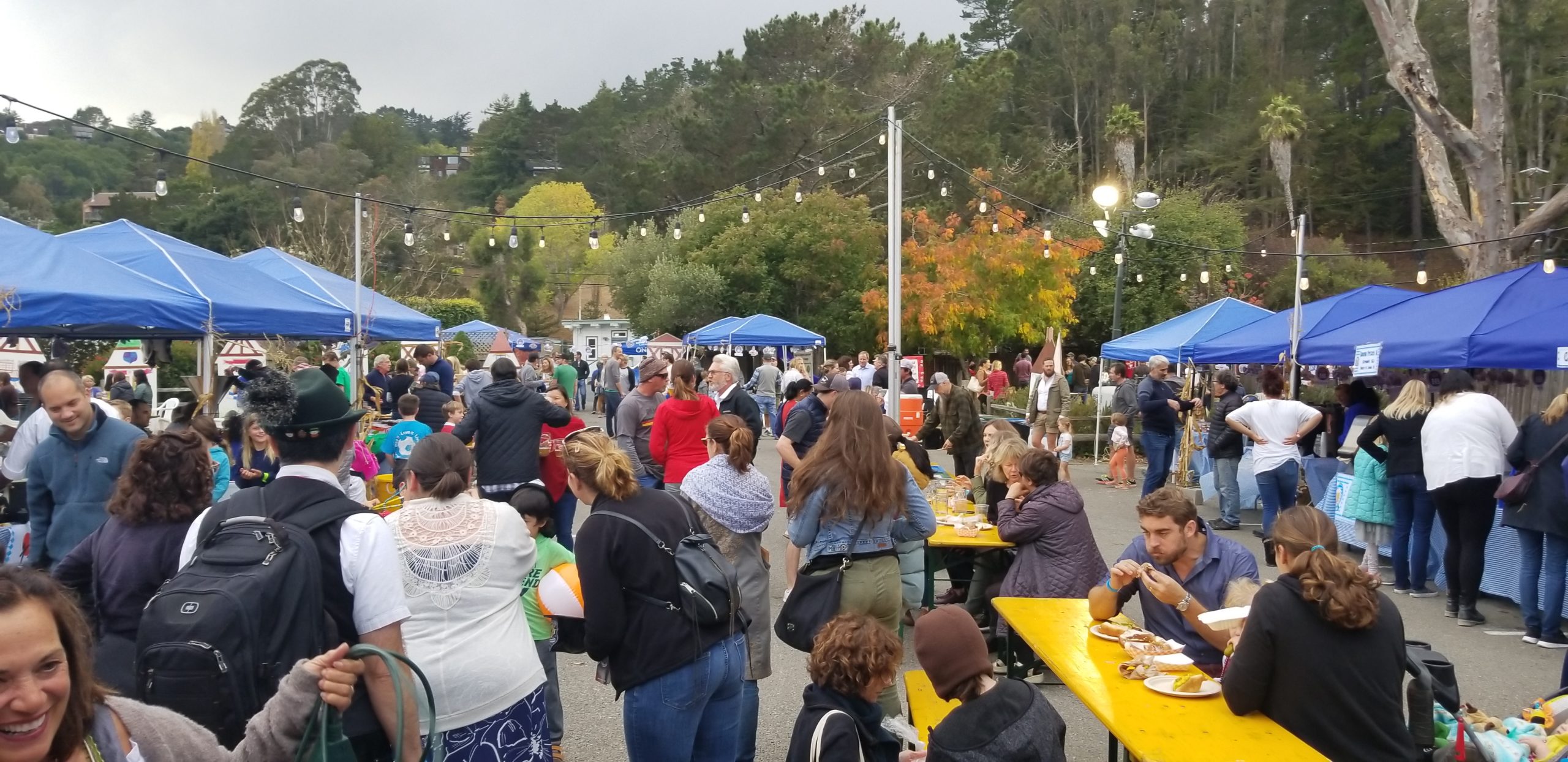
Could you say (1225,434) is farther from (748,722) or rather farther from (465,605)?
(465,605)

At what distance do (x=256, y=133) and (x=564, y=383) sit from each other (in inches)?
3254

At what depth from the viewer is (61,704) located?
161 centimetres

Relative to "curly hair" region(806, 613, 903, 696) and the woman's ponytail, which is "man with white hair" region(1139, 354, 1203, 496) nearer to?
the woman's ponytail

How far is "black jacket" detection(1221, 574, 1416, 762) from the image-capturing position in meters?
3.27

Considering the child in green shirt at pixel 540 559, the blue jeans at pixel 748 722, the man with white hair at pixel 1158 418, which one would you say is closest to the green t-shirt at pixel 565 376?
the man with white hair at pixel 1158 418

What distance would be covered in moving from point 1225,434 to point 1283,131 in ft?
125

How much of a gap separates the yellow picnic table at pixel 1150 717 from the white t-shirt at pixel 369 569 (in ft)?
6.87

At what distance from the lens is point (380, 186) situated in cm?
6241

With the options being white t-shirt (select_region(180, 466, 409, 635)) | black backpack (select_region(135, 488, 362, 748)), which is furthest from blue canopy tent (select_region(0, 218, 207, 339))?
black backpack (select_region(135, 488, 362, 748))

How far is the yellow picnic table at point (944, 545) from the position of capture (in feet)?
21.8

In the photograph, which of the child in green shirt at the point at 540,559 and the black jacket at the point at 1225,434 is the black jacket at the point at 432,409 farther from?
the black jacket at the point at 1225,434

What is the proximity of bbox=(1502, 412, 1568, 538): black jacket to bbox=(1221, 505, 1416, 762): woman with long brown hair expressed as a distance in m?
4.57

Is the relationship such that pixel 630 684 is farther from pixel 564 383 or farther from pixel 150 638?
pixel 564 383

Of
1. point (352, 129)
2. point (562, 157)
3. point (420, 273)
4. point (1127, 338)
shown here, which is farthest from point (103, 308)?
point (352, 129)
